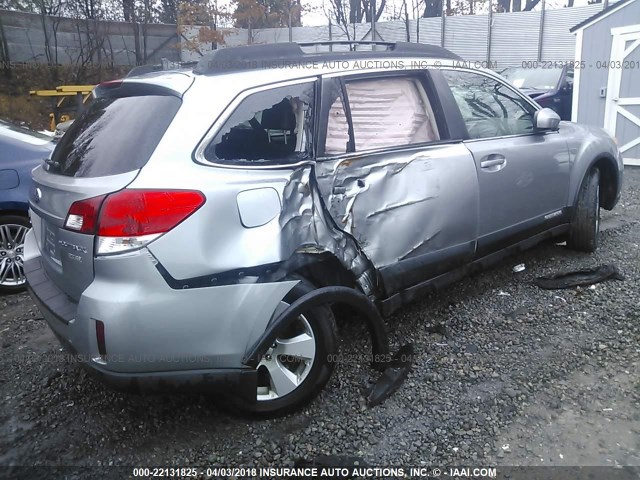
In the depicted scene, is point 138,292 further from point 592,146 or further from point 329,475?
point 592,146

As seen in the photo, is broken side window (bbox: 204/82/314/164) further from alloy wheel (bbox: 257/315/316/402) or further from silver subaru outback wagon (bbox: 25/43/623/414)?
alloy wheel (bbox: 257/315/316/402)

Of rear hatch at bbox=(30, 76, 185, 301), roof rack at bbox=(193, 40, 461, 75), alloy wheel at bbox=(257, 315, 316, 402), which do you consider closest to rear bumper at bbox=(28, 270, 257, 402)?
alloy wheel at bbox=(257, 315, 316, 402)

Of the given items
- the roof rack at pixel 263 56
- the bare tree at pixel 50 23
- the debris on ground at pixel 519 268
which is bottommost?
the debris on ground at pixel 519 268

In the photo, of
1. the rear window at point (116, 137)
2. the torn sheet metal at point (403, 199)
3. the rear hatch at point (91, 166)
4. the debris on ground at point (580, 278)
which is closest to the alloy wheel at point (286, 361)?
the torn sheet metal at point (403, 199)

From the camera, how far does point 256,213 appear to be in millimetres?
2402

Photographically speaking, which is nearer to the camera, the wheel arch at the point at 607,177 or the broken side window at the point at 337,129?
the broken side window at the point at 337,129

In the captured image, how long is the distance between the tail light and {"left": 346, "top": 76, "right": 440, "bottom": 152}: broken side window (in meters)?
1.14

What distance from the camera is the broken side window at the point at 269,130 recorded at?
2455 mm

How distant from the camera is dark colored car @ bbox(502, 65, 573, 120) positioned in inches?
448

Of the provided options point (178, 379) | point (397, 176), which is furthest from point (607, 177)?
point (178, 379)

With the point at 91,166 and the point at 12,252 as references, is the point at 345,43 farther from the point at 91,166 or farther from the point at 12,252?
the point at 12,252

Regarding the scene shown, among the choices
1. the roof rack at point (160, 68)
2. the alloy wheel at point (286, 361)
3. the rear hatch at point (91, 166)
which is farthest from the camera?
the roof rack at point (160, 68)

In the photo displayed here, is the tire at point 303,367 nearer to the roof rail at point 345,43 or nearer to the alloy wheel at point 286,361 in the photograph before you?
the alloy wheel at point 286,361

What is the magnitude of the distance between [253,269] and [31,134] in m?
3.63
